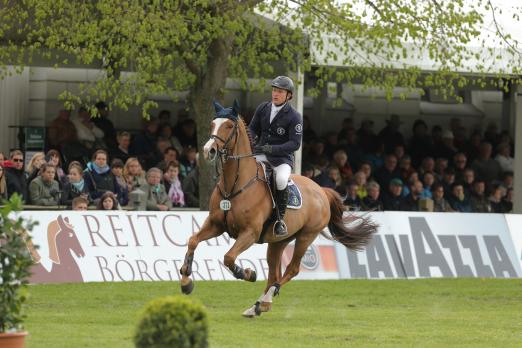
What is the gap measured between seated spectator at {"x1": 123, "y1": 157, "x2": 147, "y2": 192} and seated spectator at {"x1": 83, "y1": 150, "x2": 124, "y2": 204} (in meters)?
0.35

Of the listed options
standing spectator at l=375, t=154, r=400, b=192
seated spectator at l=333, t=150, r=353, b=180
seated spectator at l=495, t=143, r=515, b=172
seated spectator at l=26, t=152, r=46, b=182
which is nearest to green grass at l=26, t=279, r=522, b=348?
seated spectator at l=26, t=152, r=46, b=182

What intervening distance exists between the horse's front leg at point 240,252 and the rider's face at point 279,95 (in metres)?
1.46

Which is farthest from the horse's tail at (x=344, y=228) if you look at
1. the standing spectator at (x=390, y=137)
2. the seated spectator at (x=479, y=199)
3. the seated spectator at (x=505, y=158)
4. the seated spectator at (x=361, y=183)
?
the seated spectator at (x=505, y=158)

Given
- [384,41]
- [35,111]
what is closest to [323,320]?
[384,41]

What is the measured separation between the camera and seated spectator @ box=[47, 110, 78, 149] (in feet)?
75.4

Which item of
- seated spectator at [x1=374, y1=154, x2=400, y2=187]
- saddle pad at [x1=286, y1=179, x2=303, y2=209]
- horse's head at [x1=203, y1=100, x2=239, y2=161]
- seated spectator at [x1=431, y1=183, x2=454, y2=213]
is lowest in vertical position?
seated spectator at [x1=431, y1=183, x2=454, y2=213]

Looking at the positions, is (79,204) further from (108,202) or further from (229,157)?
(229,157)

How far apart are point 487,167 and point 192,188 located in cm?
903

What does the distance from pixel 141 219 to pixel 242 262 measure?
170 centimetres

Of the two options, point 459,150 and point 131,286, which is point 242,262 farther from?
point 459,150

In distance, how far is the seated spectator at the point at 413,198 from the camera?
78.0 feet

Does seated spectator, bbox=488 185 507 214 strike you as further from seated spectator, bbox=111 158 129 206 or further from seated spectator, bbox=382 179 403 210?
seated spectator, bbox=111 158 129 206

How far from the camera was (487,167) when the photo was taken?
92.6 ft

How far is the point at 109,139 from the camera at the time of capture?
23578mm
